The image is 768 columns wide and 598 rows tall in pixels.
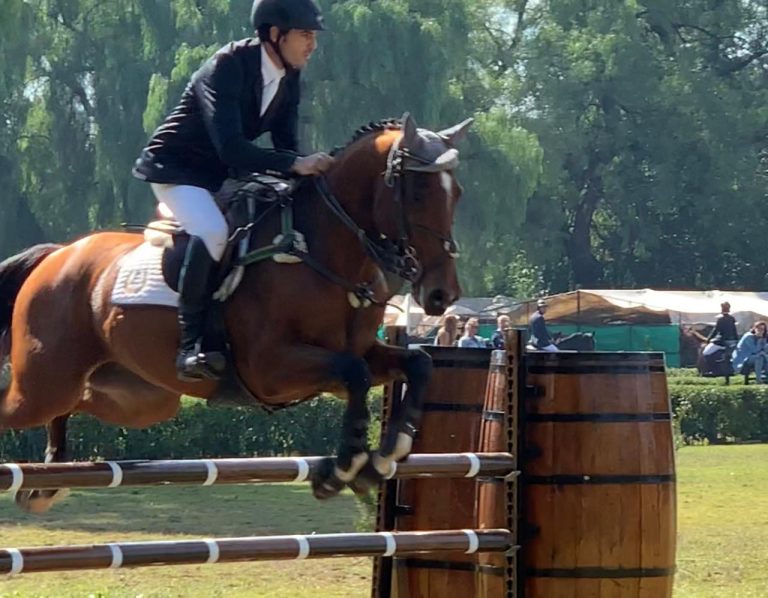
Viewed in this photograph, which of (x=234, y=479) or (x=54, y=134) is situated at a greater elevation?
(x=54, y=134)

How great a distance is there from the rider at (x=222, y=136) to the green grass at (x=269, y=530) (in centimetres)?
233

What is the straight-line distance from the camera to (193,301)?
6117 mm

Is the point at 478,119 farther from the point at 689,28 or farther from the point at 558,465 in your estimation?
the point at 558,465

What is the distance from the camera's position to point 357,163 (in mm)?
6156

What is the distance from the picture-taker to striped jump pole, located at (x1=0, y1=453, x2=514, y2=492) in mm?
5273

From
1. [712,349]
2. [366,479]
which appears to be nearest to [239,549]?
[366,479]

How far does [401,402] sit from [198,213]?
1.16 meters

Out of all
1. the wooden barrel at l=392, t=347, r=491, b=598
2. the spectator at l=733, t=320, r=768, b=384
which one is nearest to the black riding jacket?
the wooden barrel at l=392, t=347, r=491, b=598

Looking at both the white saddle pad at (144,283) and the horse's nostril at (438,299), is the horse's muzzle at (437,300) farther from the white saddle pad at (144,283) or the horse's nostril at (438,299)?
the white saddle pad at (144,283)

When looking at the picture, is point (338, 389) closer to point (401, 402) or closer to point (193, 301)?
point (401, 402)

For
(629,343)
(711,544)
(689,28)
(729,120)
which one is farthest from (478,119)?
(711,544)

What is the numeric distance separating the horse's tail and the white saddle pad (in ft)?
2.41

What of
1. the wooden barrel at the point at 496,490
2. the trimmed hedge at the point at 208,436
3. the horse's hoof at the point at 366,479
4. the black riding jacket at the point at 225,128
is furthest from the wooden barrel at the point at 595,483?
the trimmed hedge at the point at 208,436

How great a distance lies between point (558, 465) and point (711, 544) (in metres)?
4.97
